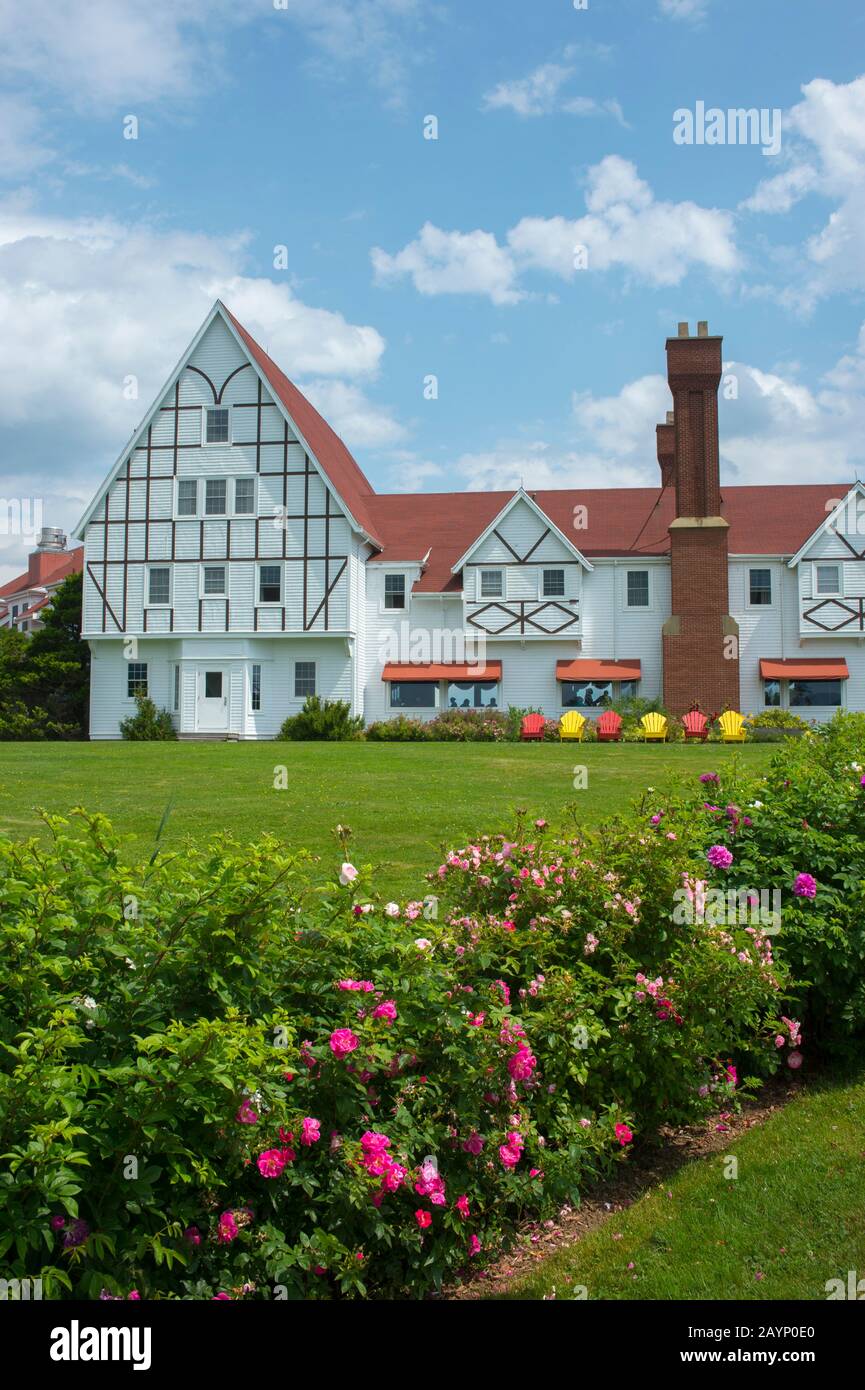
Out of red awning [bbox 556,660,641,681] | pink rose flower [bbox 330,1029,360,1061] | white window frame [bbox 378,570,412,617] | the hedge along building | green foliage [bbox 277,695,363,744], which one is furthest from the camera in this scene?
white window frame [bbox 378,570,412,617]

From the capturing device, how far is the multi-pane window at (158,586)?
37.4 meters

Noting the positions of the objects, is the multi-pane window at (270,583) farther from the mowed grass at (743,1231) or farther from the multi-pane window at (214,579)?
the mowed grass at (743,1231)

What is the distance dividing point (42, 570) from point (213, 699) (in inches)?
1907

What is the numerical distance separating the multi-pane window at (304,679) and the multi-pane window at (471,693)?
15.9 feet

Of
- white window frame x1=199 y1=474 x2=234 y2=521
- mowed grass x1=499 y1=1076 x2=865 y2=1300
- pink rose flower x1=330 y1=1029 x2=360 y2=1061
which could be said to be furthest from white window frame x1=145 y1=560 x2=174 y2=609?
pink rose flower x1=330 y1=1029 x2=360 y2=1061

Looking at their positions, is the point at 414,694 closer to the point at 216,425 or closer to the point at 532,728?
the point at 532,728

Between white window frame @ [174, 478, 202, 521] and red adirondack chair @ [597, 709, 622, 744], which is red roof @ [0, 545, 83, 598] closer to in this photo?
white window frame @ [174, 478, 202, 521]

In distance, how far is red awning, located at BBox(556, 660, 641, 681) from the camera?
37.2 metres

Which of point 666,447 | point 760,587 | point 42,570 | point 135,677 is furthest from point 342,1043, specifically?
point 42,570

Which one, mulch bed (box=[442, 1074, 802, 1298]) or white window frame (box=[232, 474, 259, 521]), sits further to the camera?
white window frame (box=[232, 474, 259, 521])

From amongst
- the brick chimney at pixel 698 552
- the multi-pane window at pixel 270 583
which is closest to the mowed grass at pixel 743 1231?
the brick chimney at pixel 698 552

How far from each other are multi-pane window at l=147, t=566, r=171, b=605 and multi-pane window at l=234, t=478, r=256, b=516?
333 centimetres
